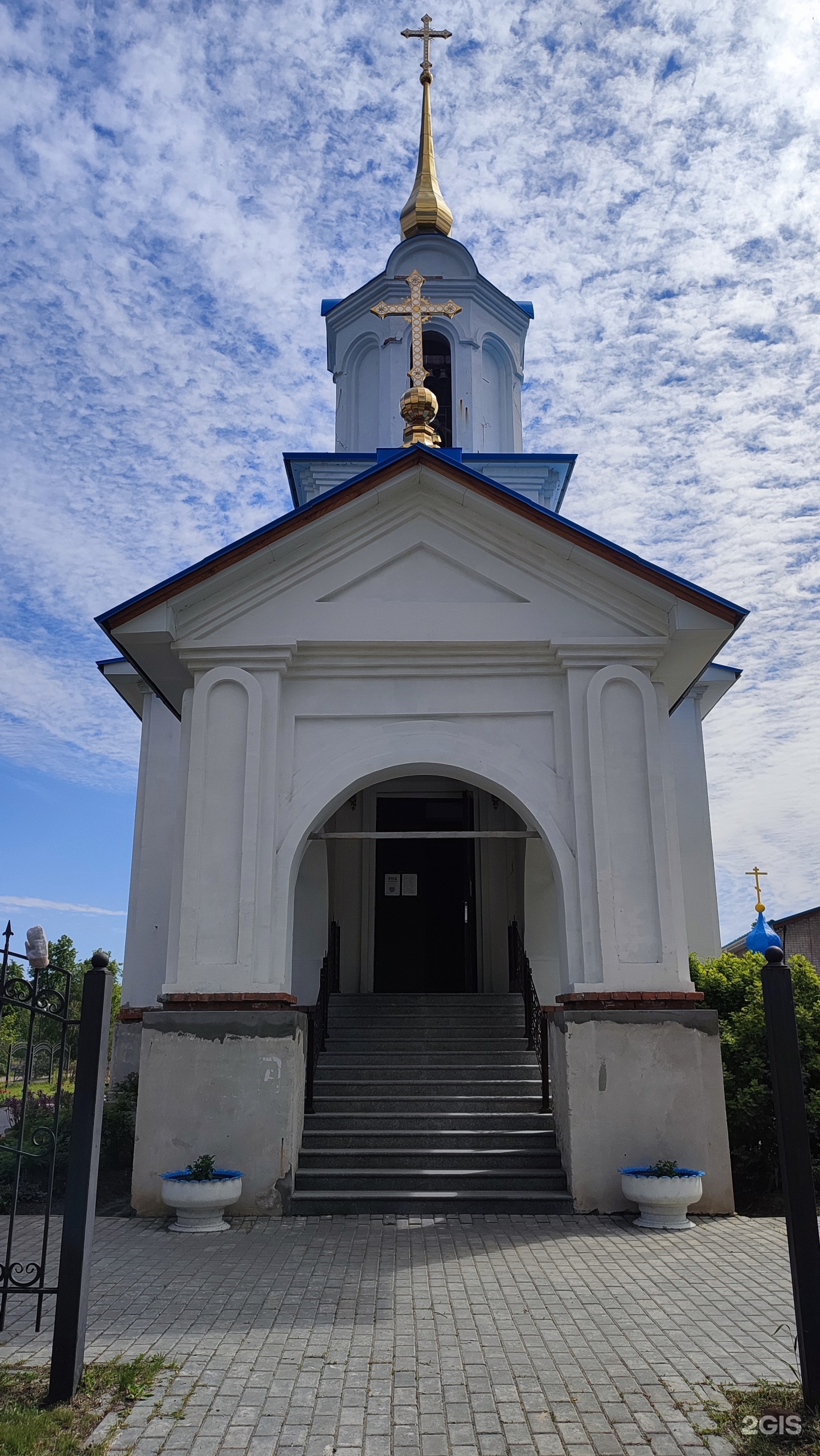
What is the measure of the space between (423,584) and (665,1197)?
5.67 meters

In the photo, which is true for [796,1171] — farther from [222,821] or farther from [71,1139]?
[222,821]

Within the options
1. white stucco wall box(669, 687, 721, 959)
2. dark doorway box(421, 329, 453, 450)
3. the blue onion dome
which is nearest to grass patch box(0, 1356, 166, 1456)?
white stucco wall box(669, 687, 721, 959)

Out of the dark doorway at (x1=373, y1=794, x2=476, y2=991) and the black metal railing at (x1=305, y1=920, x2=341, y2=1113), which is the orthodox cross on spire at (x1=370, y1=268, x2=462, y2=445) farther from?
the black metal railing at (x1=305, y1=920, x2=341, y2=1113)

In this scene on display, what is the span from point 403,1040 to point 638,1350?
6395 mm

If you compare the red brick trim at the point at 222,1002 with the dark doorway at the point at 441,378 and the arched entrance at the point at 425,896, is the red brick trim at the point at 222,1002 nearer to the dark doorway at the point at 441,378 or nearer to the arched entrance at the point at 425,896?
the arched entrance at the point at 425,896

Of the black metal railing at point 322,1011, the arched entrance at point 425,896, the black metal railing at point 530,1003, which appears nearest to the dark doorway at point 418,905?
the arched entrance at point 425,896

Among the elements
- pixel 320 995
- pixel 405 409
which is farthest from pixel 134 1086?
pixel 405 409

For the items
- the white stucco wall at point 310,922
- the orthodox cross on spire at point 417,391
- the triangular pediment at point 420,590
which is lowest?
the white stucco wall at point 310,922

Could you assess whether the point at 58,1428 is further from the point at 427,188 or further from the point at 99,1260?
the point at 427,188

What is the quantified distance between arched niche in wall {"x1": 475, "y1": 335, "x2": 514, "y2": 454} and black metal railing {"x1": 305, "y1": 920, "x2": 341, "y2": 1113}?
8.64m

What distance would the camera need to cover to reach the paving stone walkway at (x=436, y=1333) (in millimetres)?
4156

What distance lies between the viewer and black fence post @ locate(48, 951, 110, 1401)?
14.4 ft

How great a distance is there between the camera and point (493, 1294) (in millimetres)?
5930

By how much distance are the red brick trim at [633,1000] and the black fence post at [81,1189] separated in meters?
4.73
